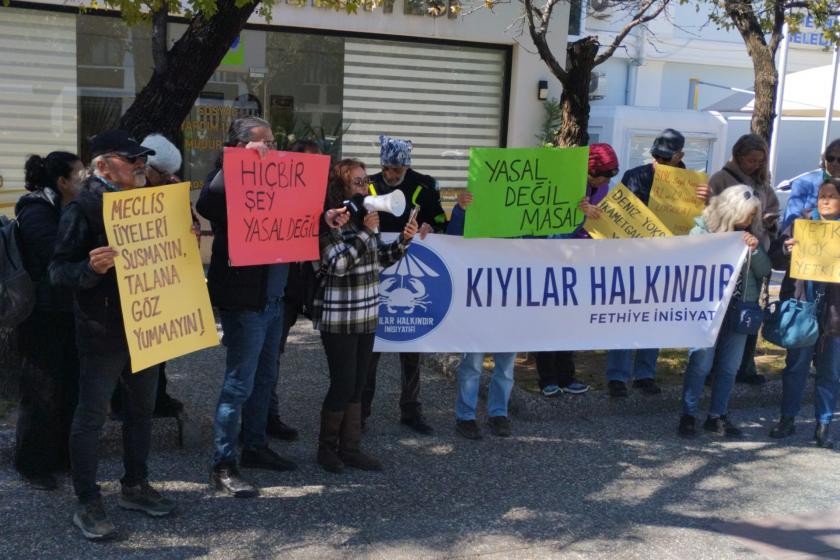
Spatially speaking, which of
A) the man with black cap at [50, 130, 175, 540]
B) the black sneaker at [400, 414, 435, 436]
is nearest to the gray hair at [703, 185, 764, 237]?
the black sneaker at [400, 414, 435, 436]

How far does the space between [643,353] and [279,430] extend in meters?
2.85

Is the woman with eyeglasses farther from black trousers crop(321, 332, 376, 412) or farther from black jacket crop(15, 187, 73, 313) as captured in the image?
black trousers crop(321, 332, 376, 412)

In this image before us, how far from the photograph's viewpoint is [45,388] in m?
4.67

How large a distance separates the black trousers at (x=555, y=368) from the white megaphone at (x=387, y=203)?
83.8 inches

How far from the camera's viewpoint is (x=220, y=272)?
185 inches

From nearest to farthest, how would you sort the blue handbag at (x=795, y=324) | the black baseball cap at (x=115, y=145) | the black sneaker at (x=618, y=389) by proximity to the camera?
the black baseball cap at (x=115, y=145), the blue handbag at (x=795, y=324), the black sneaker at (x=618, y=389)

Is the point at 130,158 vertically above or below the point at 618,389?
above

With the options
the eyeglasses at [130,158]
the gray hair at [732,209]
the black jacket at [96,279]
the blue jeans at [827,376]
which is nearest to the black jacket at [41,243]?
the black jacket at [96,279]

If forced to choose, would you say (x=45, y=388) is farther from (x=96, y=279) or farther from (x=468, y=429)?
(x=468, y=429)

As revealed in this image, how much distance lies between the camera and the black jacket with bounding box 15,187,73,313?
4590 mm

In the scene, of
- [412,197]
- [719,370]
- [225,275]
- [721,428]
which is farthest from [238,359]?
[721,428]

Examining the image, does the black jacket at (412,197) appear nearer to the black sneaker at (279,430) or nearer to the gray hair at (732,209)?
the black sneaker at (279,430)

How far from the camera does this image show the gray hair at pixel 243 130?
4688mm

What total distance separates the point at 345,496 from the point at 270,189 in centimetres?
164
